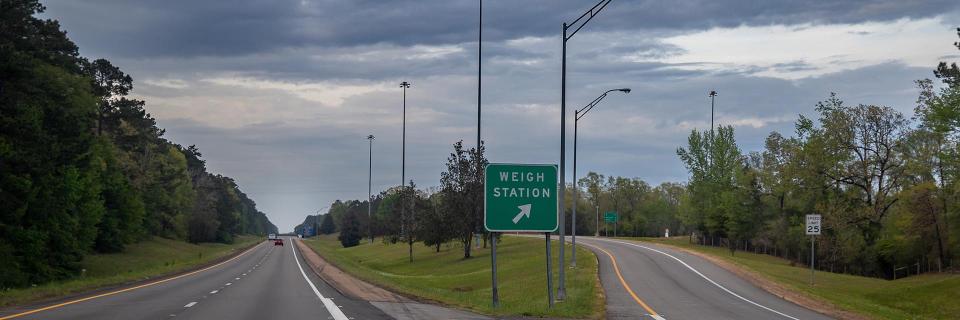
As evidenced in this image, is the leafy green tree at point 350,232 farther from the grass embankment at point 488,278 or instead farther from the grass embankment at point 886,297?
the grass embankment at point 886,297

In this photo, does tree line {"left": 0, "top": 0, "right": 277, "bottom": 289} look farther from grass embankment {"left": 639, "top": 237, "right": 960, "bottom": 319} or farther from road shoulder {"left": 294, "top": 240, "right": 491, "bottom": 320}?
grass embankment {"left": 639, "top": 237, "right": 960, "bottom": 319}

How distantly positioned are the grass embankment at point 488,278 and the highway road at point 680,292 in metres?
0.99

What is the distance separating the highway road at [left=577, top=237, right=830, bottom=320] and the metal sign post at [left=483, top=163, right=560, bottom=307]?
498 cm

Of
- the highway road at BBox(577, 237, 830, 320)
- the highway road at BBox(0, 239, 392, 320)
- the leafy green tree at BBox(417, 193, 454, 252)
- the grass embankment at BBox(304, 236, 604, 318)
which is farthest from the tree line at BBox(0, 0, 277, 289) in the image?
the highway road at BBox(577, 237, 830, 320)

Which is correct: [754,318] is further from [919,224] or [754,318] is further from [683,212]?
[683,212]

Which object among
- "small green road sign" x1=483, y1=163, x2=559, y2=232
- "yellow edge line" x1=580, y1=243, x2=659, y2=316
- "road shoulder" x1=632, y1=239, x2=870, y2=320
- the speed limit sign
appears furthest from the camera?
the speed limit sign

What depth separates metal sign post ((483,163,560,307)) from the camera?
20.4 meters

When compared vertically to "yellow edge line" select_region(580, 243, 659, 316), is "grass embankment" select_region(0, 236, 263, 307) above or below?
below

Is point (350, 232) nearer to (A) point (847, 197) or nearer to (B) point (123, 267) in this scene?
(B) point (123, 267)

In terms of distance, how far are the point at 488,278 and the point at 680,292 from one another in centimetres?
1739

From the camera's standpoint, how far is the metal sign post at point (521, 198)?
20359 millimetres

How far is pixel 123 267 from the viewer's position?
256ft

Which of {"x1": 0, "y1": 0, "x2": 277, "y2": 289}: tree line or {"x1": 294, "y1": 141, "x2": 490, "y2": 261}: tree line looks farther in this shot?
{"x1": 294, "y1": 141, "x2": 490, "y2": 261}: tree line

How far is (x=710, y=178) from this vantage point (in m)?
106
